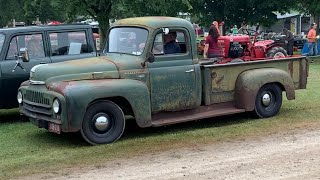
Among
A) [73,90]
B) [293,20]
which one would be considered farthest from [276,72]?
[293,20]

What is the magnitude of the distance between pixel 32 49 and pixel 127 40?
2.23 m

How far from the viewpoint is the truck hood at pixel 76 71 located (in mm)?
8062

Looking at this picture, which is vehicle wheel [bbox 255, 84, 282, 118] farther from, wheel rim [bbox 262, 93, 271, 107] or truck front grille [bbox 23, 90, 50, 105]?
truck front grille [bbox 23, 90, 50, 105]

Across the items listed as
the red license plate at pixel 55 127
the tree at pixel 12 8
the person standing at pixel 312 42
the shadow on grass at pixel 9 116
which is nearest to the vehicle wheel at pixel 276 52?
the person standing at pixel 312 42

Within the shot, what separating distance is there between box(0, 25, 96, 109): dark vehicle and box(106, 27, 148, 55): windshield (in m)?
1.45

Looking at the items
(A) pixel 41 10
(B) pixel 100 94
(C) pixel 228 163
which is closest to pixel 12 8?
(A) pixel 41 10

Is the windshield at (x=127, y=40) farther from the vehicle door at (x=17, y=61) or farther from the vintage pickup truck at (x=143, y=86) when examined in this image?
the vehicle door at (x=17, y=61)

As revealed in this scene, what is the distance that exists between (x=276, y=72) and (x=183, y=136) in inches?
96.6

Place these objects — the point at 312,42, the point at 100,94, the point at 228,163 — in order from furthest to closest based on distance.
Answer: the point at 312,42
the point at 100,94
the point at 228,163

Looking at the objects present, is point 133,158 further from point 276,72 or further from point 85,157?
point 276,72

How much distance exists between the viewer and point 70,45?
10.4m

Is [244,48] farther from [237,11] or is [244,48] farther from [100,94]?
[237,11]

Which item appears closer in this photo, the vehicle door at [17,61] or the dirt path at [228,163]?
the dirt path at [228,163]

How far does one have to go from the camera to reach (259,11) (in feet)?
93.8
